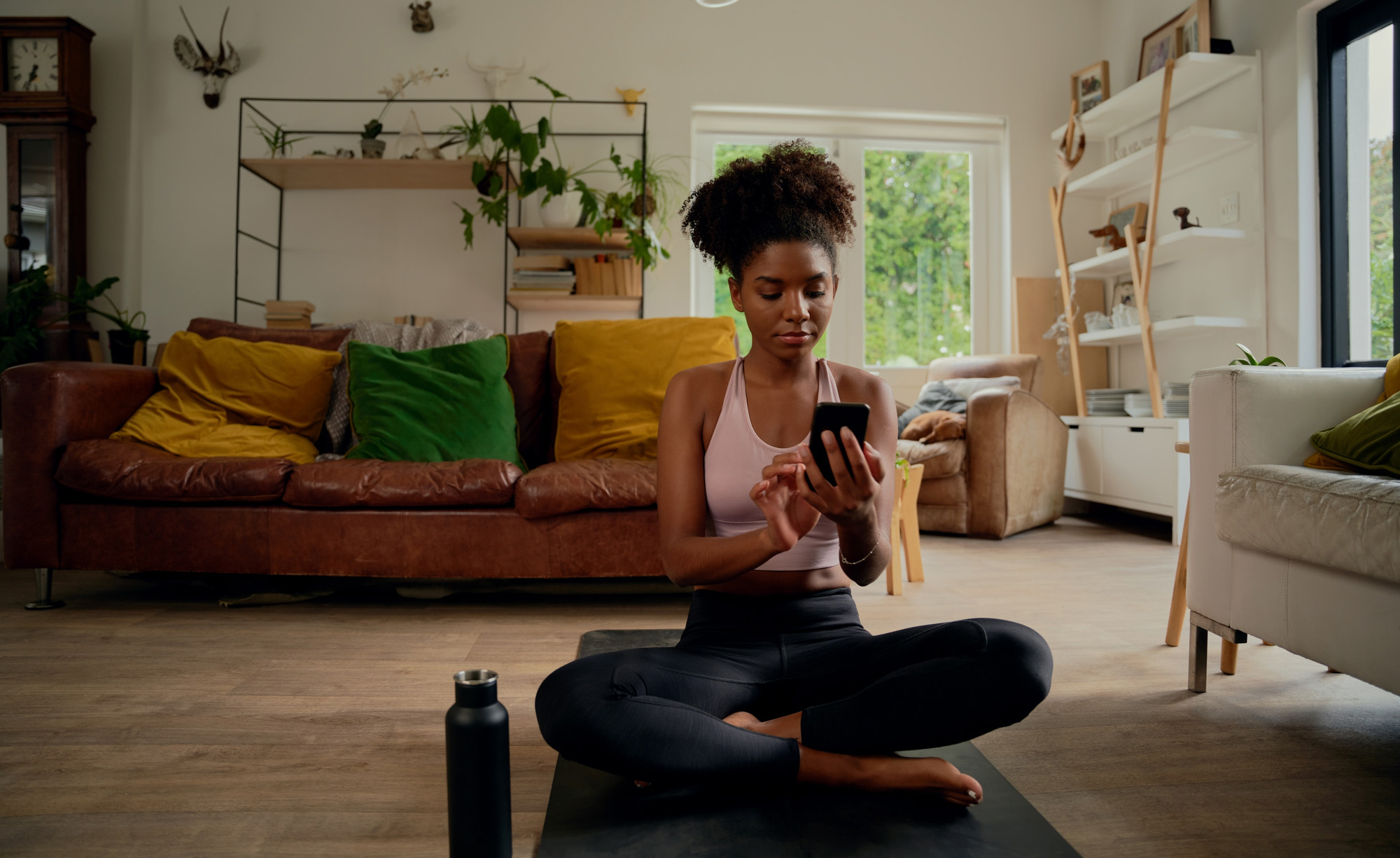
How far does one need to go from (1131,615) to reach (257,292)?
428 cm

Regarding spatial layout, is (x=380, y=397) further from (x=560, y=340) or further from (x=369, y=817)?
(x=369, y=817)

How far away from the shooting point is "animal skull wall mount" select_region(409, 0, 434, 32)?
4.27 m

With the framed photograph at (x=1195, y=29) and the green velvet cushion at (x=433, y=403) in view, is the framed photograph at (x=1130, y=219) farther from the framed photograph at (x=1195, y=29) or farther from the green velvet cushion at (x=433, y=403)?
the green velvet cushion at (x=433, y=403)

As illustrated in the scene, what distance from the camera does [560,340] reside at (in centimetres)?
272

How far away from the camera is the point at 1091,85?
4.41m

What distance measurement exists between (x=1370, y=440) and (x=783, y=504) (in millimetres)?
1173

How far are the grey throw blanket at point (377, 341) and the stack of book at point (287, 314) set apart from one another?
Answer: 1.03 metres

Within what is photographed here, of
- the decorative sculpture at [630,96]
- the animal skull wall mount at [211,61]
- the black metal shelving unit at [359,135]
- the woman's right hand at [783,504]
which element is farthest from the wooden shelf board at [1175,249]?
the animal skull wall mount at [211,61]

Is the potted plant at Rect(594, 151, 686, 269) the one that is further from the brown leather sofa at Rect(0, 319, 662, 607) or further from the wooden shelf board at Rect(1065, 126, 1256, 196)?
the wooden shelf board at Rect(1065, 126, 1256, 196)

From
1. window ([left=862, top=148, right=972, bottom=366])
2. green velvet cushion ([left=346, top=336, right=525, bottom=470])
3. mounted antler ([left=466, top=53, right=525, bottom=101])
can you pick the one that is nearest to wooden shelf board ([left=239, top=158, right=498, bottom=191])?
mounted antler ([left=466, top=53, right=525, bottom=101])

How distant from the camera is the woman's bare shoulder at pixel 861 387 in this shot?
126 cm

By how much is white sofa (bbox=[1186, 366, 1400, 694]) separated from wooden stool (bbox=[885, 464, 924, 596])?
919 millimetres

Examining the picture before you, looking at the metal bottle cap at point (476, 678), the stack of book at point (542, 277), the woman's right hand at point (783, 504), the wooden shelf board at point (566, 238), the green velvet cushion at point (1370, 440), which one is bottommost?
the metal bottle cap at point (476, 678)

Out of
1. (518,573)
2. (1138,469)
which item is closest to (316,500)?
(518,573)
